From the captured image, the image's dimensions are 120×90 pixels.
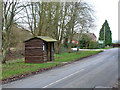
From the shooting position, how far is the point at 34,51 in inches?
781

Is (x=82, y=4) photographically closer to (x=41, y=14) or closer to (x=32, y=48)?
(x=41, y=14)

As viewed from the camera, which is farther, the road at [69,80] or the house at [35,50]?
the house at [35,50]

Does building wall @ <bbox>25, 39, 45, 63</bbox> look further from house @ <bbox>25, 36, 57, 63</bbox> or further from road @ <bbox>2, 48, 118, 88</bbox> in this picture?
road @ <bbox>2, 48, 118, 88</bbox>

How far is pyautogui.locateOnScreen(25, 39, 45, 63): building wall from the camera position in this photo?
19.8 meters

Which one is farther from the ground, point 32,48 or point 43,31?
point 43,31

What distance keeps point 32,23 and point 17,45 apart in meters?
4.97

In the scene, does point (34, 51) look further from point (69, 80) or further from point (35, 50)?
point (69, 80)

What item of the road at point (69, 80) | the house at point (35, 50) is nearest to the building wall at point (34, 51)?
the house at point (35, 50)

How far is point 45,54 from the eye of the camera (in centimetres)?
2114

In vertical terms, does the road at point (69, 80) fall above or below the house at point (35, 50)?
below

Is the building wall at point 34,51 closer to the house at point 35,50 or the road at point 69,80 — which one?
the house at point 35,50

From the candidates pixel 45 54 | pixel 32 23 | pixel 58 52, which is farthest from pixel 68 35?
pixel 45 54

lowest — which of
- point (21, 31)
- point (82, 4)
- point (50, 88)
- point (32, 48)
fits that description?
point (50, 88)

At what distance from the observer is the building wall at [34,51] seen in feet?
64.9
